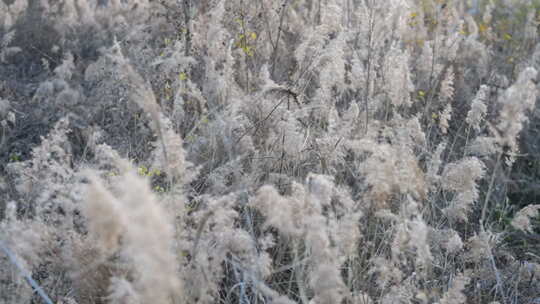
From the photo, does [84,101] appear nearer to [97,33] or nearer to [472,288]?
[97,33]

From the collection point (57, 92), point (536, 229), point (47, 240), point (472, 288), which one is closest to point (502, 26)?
point (536, 229)

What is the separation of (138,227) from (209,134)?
1671 mm

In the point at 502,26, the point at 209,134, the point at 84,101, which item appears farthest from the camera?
the point at 502,26

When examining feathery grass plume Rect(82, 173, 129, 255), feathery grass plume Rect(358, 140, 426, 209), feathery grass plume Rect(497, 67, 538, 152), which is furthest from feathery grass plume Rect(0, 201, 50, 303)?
feathery grass plume Rect(497, 67, 538, 152)

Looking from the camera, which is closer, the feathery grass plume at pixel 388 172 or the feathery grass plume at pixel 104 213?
the feathery grass plume at pixel 104 213

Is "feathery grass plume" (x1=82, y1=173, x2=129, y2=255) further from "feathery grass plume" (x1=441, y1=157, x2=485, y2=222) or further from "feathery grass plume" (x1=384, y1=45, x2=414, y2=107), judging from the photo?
"feathery grass plume" (x1=384, y1=45, x2=414, y2=107)

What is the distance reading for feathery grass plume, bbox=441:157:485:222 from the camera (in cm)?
198

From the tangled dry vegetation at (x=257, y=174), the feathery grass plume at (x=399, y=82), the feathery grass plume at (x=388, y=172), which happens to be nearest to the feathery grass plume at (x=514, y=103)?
the tangled dry vegetation at (x=257, y=174)

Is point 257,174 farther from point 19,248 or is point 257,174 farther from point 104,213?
point 104,213

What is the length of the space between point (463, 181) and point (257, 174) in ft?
2.83

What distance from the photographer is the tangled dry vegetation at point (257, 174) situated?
152 centimetres

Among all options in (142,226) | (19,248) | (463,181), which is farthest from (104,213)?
(463,181)

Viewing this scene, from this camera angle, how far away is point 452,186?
6.93ft

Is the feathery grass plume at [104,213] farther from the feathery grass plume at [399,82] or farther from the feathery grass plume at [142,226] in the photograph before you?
the feathery grass plume at [399,82]
